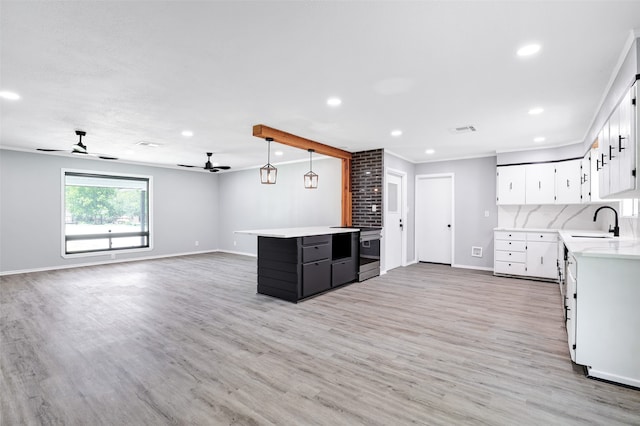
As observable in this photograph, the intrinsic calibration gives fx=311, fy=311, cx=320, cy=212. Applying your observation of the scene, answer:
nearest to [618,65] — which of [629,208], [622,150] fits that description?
[622,150]

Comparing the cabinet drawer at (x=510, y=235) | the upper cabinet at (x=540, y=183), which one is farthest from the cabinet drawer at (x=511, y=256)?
the upper cabinet at (x=540, y=183)

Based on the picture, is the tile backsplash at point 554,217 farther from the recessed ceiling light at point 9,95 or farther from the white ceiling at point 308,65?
the recessed ceiling light at point 9,95

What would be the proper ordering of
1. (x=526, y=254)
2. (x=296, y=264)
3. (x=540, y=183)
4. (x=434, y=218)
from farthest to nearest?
(x=434, y=218)
(x=540, y=183)
(x=526, y=254)
(x=296, y=264)

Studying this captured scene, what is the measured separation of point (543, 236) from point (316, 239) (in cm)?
414

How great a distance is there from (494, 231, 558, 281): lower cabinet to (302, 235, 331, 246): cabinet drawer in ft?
11.4

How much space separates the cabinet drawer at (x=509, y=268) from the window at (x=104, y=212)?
8.33 m

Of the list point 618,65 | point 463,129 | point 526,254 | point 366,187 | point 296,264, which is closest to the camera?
point 618,65

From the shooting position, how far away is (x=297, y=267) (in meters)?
4.32

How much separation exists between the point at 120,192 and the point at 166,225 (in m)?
1.39

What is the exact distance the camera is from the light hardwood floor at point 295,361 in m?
1.98

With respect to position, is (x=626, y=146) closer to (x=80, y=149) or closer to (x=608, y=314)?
(x=608, y=314)

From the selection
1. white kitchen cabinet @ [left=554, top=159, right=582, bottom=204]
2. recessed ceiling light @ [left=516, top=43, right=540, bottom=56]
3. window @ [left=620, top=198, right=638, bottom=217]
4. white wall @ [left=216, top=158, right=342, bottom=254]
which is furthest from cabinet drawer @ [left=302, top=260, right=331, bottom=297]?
white kitchen cabinet @ [left=554, top=159, right=582, bottom=204]

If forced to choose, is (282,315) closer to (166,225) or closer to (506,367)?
(506,367)

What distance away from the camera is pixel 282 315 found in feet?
12.5
